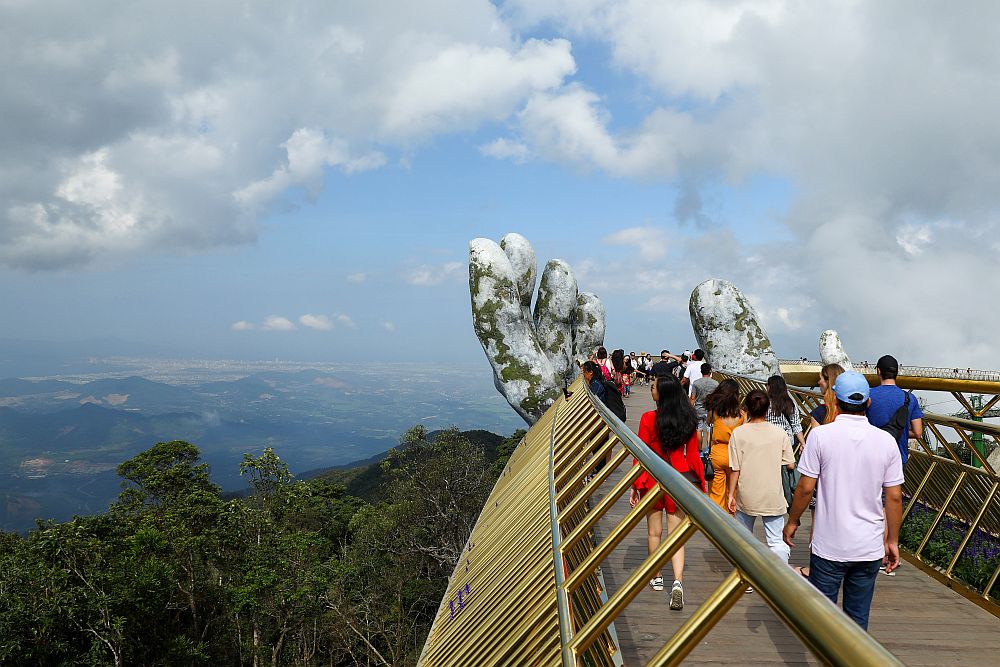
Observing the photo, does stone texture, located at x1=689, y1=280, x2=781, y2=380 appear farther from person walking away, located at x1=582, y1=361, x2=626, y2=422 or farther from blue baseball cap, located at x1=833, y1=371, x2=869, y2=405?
blue baseball cap, located at x1=833, y1=371, x2=869, y2=405

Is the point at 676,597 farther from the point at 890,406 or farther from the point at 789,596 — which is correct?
the point at 789,596

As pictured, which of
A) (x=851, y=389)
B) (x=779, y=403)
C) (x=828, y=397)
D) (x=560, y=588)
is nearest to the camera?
(x=560, y=588)

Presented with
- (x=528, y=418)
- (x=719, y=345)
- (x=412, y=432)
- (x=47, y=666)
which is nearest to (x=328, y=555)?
(x=412, y=432)

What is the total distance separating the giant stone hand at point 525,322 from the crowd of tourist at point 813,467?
69.9 feet

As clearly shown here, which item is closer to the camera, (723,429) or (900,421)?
(900,421)

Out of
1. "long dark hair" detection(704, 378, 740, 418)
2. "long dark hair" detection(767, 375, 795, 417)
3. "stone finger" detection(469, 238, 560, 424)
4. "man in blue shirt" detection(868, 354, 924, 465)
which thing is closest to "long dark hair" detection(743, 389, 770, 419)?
"long dark hair" detection(704, 378, 740, 418)

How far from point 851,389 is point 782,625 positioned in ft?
6.54

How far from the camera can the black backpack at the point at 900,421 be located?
5.55m

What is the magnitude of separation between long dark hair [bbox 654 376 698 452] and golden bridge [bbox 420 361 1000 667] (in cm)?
57

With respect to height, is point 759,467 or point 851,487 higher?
point 851,487

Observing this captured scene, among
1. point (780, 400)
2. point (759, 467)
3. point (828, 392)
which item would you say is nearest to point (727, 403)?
point (759, 467)

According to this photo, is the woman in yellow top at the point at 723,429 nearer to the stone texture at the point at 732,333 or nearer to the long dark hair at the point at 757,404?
the long dark hair at the point at 757,404

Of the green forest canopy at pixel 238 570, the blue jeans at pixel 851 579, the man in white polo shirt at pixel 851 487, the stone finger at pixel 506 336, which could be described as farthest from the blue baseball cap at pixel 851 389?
the stone finger at pixel 506 336

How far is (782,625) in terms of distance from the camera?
4660 millimetres
